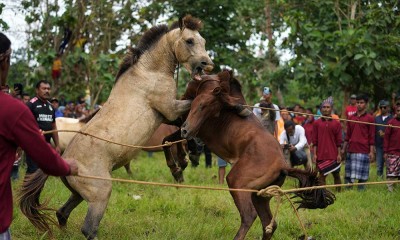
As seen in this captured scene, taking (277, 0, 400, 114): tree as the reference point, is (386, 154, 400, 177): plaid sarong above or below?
below

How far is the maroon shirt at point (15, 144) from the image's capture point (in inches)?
135

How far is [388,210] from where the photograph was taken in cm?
834

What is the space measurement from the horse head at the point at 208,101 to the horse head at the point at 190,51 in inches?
5.6

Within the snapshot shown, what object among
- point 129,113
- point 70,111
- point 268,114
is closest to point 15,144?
point 129,113

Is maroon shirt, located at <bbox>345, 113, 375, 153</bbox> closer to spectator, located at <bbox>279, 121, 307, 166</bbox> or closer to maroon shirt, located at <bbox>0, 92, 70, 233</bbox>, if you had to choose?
spectator, located at <bbox>279, 121, 307, 166</bbox>

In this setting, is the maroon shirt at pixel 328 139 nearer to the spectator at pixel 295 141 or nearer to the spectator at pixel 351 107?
the spectator at pixel 295 141

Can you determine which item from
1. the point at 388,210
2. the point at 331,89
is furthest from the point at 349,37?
the point at 388,210

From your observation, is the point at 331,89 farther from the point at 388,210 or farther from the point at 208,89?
the point at 208,89

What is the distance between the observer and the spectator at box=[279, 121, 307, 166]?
10.8 metres

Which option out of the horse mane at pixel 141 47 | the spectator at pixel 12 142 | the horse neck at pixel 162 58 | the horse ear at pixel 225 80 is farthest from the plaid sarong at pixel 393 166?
the spectator at pixel 12 142

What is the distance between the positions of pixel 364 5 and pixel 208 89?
875 cm

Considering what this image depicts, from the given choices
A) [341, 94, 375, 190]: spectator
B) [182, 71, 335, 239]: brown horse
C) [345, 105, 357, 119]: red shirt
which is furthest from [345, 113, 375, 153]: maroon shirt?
[182, 71, 335, 239]: brown horse

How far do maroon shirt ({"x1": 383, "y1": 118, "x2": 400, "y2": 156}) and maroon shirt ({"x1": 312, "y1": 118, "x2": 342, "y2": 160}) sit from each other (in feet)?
2.93

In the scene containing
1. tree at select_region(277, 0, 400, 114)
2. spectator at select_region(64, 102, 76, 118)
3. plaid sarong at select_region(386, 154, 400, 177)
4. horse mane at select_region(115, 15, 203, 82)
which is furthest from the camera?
spectator at select_region(64, 102, 76, 118)
